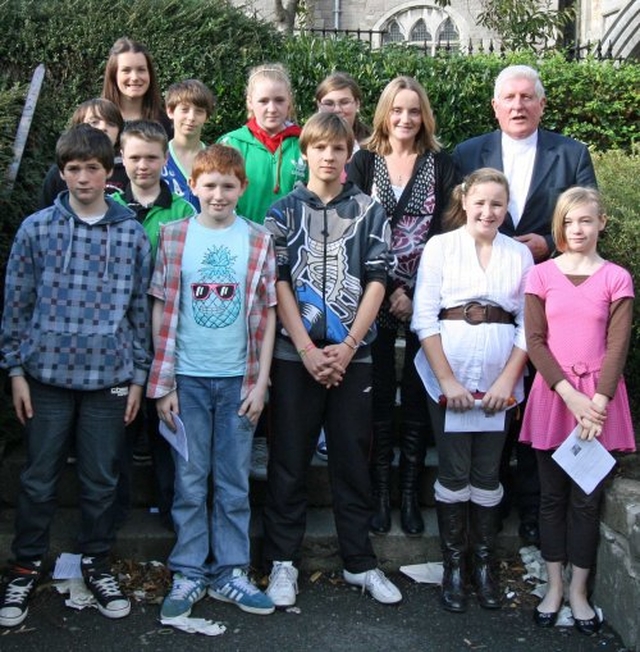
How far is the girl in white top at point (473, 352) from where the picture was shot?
12.9ft

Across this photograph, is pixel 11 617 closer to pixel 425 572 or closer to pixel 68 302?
pixel 68 302

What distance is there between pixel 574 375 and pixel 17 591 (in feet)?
8.17

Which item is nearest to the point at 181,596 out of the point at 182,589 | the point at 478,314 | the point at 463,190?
the point at 182,589

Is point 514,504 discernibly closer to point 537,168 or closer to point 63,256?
point 537,168

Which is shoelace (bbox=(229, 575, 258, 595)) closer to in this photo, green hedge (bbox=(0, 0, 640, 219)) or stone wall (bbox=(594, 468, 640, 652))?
stone wall (bbox=(594, 468, 640, 652))

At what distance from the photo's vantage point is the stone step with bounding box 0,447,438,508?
4305mm

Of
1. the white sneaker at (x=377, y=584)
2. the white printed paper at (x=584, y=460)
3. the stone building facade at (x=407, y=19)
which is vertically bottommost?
the white sneaker at (x=377, y=584)

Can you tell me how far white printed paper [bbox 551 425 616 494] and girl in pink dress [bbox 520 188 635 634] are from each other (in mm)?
52

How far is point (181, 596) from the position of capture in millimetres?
3766

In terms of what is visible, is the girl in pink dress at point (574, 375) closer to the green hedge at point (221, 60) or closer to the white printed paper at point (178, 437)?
the white printed paper at point (178, 437)

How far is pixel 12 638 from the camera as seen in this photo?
3.58 meters

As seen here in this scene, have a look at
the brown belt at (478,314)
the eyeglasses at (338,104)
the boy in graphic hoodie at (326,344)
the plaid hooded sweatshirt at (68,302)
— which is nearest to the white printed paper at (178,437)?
the plaid hooded sweatshirt at (68,302)

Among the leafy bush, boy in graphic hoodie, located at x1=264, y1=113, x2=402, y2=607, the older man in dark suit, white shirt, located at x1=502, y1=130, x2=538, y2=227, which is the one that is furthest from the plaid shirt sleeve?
the leafy bush

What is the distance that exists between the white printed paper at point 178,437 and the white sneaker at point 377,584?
0.95 meters
